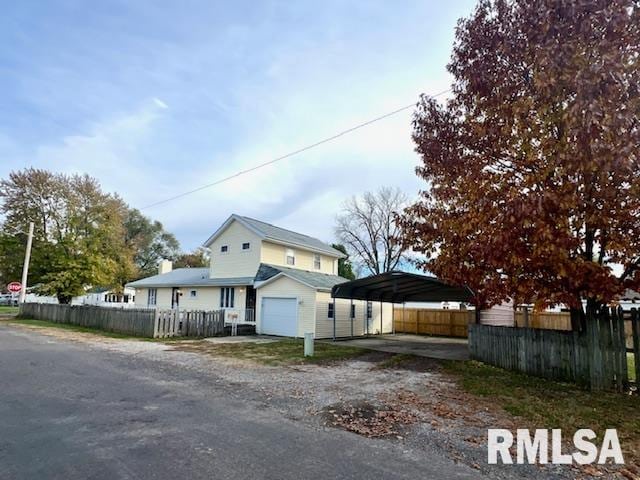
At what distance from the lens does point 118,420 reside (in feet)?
17.8

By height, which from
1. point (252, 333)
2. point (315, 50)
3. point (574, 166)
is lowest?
point (252, 333)

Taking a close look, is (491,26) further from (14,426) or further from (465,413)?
(14,426)

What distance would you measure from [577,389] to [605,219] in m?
3.83

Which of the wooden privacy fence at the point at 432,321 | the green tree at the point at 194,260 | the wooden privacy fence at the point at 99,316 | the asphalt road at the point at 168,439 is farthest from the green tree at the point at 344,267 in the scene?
the asphalt road at the point at 168,439

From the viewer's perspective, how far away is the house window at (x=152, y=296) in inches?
1126

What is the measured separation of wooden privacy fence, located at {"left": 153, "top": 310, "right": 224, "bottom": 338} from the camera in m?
17.4

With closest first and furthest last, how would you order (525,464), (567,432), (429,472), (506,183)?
(429,472) < (525,464) < (567,432) < (506,183)

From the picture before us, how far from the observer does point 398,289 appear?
19.1 m

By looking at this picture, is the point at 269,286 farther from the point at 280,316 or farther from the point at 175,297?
the point at 175,297

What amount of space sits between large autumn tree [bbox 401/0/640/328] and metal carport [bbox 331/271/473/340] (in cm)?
686

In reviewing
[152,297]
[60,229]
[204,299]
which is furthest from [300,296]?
[60,229]

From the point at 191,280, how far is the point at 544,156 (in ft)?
74.9

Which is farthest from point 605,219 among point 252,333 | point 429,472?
point 252,333

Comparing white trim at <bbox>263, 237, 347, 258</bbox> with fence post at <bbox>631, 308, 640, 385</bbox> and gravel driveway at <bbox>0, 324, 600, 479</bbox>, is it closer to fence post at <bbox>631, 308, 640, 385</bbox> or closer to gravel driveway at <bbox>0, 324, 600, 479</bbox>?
gravel driveway at <bbox>0, 324, 600, 479</bbox>
